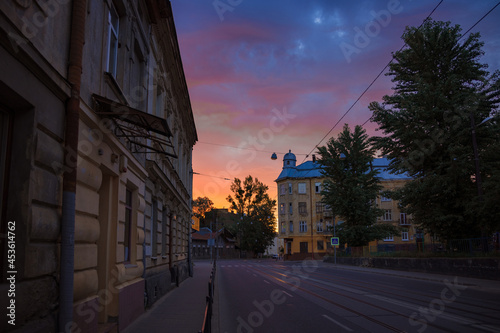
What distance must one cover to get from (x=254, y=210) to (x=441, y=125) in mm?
55893

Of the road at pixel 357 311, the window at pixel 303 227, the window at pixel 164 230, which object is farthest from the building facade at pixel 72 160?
the window at pixel 303 227

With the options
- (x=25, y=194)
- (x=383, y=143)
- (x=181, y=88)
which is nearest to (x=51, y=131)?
(x=25, y=194)

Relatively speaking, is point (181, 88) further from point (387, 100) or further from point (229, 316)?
point (387, 100)

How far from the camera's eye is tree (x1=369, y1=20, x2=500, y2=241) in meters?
24.0

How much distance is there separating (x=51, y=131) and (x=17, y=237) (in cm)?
144

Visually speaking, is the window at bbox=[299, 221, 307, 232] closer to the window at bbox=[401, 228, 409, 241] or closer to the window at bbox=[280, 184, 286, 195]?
the window at bbox=[280, 184, 286, 195]

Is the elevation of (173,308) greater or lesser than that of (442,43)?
lesser

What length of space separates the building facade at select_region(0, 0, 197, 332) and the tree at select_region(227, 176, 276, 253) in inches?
2668

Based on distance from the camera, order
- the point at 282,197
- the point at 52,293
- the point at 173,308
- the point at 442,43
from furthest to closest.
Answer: the point at 282,197
the point at 442,43
the point at 173,308
the point at 52,293

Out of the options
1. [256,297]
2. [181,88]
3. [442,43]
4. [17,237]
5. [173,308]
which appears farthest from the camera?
[442,43]

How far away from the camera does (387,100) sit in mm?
27984

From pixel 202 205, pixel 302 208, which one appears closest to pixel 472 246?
pixel 302 208

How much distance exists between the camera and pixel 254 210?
79.2 m

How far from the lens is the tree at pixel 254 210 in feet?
257
